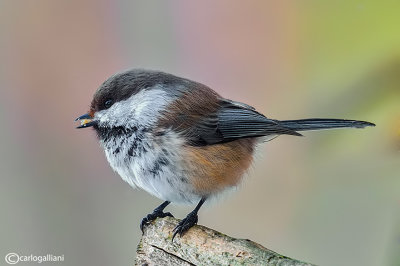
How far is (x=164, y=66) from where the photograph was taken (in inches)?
95.1

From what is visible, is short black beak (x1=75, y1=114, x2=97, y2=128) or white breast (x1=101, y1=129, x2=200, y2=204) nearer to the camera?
white breast (x1=101, y1=129, x2=200, y2=204)

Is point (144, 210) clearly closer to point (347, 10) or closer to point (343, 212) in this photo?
point (343, 212)

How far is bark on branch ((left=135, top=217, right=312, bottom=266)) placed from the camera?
4.04 ft

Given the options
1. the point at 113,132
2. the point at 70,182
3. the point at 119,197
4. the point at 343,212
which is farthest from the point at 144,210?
the point at 343,212

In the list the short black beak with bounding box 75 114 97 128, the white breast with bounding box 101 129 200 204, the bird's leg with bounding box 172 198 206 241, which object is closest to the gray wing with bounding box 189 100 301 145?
the white breast with bounding box 101 129 200 204

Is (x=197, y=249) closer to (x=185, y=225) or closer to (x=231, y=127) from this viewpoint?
(x=185, y=225)

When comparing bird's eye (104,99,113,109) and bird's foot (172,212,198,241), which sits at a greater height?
bird's eye (104,99,113,109)

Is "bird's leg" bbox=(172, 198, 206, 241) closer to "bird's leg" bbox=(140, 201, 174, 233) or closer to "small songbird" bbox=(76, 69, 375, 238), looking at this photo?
"small songbird" bbox=(76, 69, 375, 238)

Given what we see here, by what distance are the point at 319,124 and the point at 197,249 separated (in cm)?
65

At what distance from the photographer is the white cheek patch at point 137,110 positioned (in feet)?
5.90

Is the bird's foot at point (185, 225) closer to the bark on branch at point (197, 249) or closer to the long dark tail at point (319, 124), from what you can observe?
the bark on branch at point (197, 249)

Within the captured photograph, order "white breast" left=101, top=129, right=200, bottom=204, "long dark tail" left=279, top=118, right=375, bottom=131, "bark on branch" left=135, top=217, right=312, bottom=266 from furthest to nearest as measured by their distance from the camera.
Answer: "white breast" left=101, top=129, right=200, bottom=204 < "long dark tail" left=279, top=118, right=375, bottom=131 < "bark on branch" left=135, top=217, right=312, bottom=266

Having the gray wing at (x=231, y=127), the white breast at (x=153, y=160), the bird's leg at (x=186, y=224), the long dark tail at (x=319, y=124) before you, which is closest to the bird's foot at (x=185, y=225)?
the bird's leg at (x=186, y=224)

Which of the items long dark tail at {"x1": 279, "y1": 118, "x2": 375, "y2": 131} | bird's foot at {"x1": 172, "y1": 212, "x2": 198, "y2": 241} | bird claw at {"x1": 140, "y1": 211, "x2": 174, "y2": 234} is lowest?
bird claw at {"x1": 140, "y1": 211, "x2": 174, "y2": 234}
